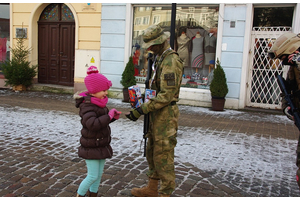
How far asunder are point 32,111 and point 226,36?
6.25 meters

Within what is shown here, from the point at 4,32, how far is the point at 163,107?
448 inches

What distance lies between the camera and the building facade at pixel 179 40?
909 cm

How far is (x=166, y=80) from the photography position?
303 cm

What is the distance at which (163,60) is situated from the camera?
3141 millimetres

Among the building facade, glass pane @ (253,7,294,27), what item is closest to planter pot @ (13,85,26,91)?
the building facade

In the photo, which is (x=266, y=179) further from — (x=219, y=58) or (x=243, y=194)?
(x=219, y=58)

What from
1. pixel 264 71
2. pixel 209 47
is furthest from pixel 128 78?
pixel 264 71

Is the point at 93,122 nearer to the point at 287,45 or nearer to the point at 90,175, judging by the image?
the point at 90,175

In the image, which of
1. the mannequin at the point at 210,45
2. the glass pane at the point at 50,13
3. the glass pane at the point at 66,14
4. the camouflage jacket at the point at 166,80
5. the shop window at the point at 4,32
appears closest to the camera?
the camouflage jacket at the point at 166,80

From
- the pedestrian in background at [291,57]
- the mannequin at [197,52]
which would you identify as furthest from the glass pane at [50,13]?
the pedestrian in background at [291,57]

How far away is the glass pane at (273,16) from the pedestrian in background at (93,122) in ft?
25.4

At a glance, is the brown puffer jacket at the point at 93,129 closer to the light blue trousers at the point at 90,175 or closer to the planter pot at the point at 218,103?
the light blue trousers at the point at 90,175

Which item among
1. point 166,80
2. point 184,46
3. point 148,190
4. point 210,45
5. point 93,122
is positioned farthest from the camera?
point 184,46

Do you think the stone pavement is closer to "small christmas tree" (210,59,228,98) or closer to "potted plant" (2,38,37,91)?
"small christmas tree" (210,59,228,98)
